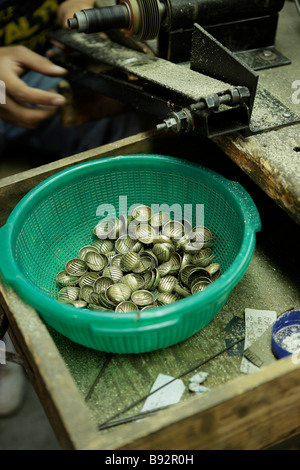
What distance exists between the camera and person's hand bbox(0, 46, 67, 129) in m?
1.65

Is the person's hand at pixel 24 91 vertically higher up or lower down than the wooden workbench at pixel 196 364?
higher up

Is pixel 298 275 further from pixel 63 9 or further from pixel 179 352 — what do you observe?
pixel 63 9

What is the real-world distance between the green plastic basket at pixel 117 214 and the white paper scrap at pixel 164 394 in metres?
0.08

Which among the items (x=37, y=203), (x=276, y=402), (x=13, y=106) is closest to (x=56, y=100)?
(x=13, y=106)

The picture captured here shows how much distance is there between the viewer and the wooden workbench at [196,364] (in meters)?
0.84

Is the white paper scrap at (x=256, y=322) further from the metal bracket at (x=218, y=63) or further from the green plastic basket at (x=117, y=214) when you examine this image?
the metal bracket at (x=218, y=63)

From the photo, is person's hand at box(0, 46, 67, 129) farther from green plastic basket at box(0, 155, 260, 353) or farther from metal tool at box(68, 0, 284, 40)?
green plastic basket at box(0, 155, 260, 353)

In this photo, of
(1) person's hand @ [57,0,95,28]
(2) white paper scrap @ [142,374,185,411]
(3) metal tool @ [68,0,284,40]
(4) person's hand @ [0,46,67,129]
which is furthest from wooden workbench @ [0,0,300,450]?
(1) person's hand @ [57,0,95,28]

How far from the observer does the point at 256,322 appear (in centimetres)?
121

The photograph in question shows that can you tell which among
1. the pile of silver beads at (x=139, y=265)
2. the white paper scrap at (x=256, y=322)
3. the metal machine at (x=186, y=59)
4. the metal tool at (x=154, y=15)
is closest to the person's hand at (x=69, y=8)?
the metal machine at (x=186, y=59)

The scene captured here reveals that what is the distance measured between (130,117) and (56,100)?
65 cm

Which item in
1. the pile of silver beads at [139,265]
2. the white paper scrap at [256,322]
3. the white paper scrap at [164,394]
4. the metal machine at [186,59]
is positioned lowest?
the white paper scrap at [164,394]

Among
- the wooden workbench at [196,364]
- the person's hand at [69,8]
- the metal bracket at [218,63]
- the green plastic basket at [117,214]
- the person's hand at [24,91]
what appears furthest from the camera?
the person's hand at [69,8]

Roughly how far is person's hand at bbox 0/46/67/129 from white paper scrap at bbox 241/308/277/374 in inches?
38.9
